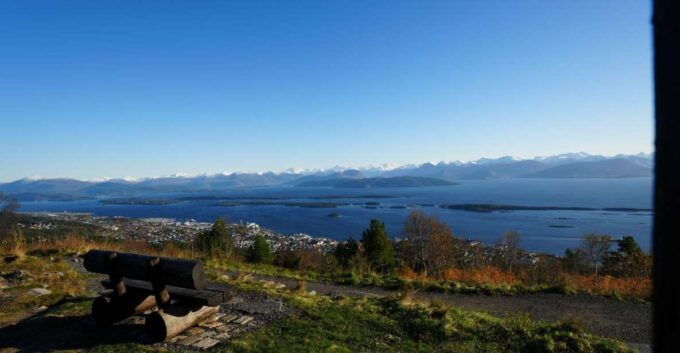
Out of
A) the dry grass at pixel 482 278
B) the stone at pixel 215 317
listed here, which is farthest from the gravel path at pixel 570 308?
the stone at pixel 215 317

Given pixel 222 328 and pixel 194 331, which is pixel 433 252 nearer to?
pixel 222 328

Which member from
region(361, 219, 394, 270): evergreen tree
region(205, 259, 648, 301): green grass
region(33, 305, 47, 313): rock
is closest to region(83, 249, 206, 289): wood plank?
region(33, 305, 47, 313): rock

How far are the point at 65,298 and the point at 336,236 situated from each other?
66.7 m

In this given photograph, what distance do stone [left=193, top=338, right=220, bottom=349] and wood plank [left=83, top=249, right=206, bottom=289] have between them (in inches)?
31.0

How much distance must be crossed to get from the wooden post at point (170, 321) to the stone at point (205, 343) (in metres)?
0.44

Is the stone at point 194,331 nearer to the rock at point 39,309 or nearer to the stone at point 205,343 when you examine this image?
the stone at point 205,343

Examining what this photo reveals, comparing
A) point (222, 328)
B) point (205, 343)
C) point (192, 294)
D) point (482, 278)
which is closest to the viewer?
point (205, 343)

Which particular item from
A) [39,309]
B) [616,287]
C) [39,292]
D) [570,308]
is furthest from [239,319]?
[616,287]

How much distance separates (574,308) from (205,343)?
27.0 ft

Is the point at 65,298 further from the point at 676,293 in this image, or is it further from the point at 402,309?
the point at 676,293

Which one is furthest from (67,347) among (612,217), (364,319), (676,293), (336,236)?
(612,217)

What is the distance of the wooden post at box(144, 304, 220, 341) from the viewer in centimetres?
617

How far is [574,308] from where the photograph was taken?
970 centimetres

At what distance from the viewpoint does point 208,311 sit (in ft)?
23.4
